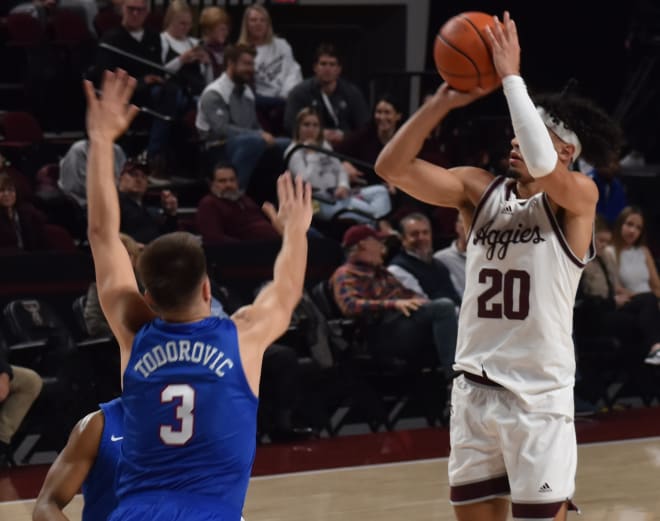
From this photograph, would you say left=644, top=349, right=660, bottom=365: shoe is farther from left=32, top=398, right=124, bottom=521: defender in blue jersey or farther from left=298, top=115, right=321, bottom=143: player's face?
left=32, top=398, right=124, bottom=521: defender in blue jersey

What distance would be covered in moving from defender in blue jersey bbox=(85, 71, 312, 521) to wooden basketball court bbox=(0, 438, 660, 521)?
2.95 meters

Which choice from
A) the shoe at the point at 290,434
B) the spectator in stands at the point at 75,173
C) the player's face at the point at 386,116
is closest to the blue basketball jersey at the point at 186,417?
the shoe at the point at 290,434

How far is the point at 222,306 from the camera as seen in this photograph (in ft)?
25.6

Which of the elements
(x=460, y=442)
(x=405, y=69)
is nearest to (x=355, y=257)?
(x=460, y=442)

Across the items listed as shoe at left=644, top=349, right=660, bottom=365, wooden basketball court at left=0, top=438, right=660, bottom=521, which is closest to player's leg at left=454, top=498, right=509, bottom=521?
wooden basketball court at left=0, top=438, right=660, bottom=521

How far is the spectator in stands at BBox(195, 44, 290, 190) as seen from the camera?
31.1 feet

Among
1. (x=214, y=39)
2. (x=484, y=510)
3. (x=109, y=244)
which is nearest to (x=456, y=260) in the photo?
(x=214, y=39)

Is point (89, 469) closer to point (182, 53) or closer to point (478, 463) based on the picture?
point (478, 463)

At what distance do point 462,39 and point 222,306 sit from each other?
4017 millimetres

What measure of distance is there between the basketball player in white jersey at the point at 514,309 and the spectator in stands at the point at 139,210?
4202 mm

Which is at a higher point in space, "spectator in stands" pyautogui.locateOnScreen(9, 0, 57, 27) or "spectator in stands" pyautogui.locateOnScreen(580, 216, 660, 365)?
"spectator in stands" pyautogui.locateOnScreen(9, 0, 57, 27)

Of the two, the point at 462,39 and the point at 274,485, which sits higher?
the point at 462,39

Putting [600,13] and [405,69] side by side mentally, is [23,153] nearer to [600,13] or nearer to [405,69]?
[405,69]

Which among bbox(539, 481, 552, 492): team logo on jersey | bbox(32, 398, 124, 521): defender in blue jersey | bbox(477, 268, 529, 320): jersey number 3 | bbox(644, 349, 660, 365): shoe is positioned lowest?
bbox(644, 349, 660, 365): shoe
